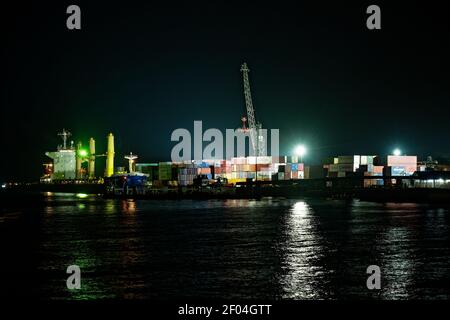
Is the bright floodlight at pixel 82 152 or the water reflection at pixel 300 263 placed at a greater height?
the bright floodlight at pixel 82 152

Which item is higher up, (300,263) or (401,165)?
(401,165)

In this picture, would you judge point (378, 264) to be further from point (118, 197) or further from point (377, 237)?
point (118, 197)

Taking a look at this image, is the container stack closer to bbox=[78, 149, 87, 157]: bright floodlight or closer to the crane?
the crane

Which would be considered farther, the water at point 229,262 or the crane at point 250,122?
the crane at point 250,122

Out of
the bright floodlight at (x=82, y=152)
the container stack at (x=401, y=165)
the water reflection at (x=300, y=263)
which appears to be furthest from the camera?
the bright floodlight at (x=82, y=152)

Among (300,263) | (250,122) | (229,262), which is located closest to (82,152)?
(250,122)

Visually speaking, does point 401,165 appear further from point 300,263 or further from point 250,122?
point 300,263

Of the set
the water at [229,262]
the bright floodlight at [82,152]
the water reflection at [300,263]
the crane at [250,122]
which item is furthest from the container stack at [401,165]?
the bright floodlight at [82,152]

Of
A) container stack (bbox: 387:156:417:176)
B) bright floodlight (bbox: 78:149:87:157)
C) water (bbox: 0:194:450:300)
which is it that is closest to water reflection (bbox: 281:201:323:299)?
water (bbox: 0:194:450:300)

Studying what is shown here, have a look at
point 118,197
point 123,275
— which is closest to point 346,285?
point 123,275

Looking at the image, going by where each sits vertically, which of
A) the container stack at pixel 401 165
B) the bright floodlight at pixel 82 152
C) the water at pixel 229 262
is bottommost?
the water at pixel 229 262

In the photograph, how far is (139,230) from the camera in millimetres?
33812

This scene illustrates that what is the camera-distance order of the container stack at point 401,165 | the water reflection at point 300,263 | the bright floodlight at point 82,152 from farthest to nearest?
the bright floodlight at point 82,152, the container stack at point 401,165, the water reflection at point 300,263

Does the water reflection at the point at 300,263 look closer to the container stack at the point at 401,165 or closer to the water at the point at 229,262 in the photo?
the water at the point at 229,262
